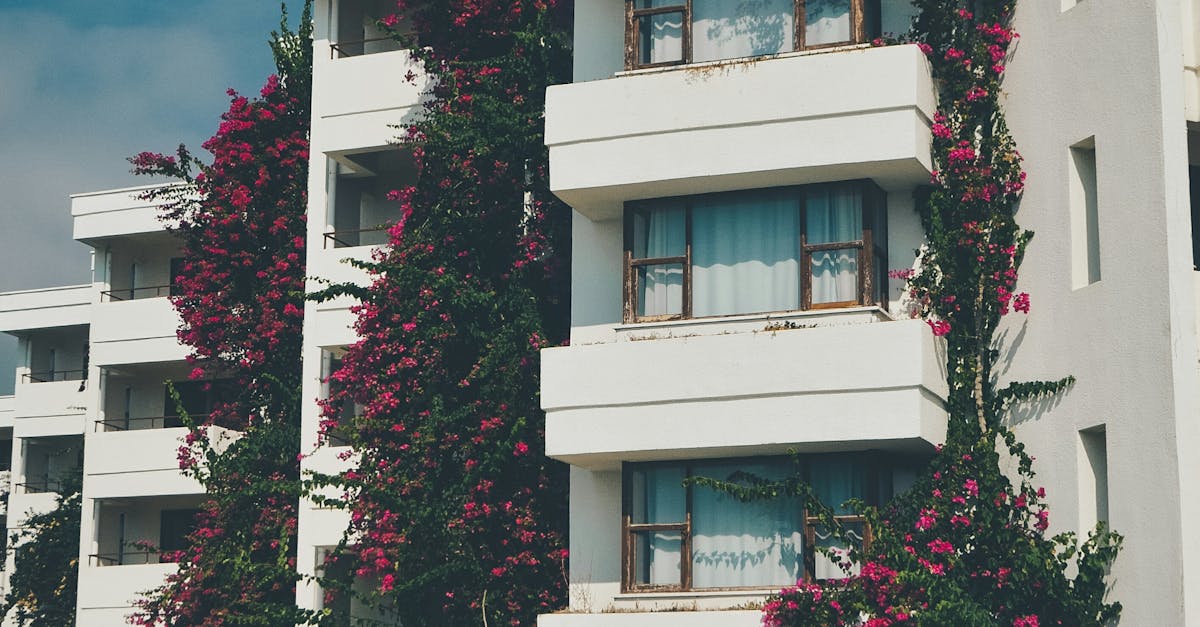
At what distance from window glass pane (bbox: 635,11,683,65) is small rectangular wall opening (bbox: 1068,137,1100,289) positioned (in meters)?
5.50

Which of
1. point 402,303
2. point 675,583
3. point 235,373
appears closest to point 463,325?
point 402,303

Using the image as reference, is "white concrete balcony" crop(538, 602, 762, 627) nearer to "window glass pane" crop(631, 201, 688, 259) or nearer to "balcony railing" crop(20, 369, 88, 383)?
"window glass pane" crop(631, 201, 688, 259)

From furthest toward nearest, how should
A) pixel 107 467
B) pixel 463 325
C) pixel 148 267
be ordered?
pixel 148 267 < pixel 107 467 < pixel 463 325

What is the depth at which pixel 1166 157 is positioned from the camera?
22906mm

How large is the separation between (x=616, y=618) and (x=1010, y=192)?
7239mm

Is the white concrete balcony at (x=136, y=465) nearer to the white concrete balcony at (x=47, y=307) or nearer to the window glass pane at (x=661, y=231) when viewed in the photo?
the white concrete balcony at (x=47, y=307)

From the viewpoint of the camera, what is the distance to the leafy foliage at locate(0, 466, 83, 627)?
42.4 metres

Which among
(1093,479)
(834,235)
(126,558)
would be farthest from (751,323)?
(126,558)

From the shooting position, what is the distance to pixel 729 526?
2536cm

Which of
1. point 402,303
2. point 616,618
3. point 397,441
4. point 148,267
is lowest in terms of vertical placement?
point 616,618

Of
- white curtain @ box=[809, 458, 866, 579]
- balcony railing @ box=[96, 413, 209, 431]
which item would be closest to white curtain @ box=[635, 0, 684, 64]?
white curtain @ box=[809, 458, 866, 579]

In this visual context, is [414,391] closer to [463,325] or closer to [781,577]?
[463,325]

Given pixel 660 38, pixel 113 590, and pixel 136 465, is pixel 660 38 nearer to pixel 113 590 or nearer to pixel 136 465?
pixel 136 465

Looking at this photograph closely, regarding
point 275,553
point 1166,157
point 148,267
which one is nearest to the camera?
point 1166,157
